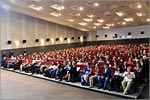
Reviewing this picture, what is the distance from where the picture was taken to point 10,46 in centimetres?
2023

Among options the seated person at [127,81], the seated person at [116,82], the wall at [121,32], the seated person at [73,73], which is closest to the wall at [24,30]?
the wall at [121,32]

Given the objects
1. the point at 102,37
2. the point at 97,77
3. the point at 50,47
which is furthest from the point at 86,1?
the point at 102,37

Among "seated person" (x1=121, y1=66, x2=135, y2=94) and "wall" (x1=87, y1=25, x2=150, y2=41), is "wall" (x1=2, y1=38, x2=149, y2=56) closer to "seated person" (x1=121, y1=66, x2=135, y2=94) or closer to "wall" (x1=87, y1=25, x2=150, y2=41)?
"wall" (x1=87, y1=25, x2=150, y2=41)

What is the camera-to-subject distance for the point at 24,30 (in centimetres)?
2158

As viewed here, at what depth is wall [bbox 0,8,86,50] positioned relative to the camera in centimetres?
1972

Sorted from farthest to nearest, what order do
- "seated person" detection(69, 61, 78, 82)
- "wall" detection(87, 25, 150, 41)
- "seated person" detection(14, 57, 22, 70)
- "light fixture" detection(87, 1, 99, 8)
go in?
"wall" detection(87, 25, 150, 41), "seated person" detection(14, 57, 22, 70), "light fixture" detection(87, 1, 99, 8), "seated person" detection(69, 61, 78, 82)

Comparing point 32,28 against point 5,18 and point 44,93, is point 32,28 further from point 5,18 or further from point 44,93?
point 44,93

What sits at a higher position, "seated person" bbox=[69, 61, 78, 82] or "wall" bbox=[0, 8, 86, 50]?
"wall" bbox=[0, 8, 86, 50]

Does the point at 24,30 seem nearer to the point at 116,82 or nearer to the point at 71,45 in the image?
the point at 71,45

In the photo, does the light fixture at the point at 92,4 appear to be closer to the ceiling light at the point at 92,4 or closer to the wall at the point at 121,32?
the ceiling light at the point at 92,4

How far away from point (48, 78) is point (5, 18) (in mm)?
11285

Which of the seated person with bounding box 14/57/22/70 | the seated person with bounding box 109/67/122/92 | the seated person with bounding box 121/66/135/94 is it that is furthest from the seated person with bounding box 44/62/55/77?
the seated person with bounding box 121/66/135/94

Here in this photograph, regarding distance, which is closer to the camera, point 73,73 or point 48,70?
point 73,73

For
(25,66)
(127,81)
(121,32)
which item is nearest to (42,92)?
(127,81)
